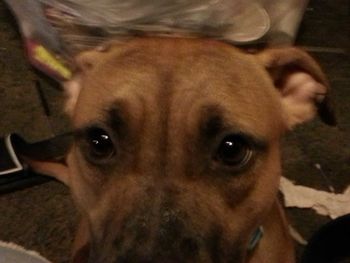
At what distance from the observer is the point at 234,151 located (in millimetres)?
1600

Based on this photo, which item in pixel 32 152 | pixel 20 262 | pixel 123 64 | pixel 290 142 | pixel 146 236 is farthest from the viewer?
pixel 290 142

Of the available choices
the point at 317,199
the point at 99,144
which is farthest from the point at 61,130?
the point at 99,144

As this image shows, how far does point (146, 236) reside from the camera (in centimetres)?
147

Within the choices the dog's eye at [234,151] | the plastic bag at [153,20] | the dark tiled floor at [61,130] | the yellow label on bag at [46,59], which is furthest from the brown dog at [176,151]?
the yellow label on bag at [46,59]

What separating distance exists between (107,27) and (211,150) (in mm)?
750

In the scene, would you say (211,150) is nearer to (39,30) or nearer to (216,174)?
(216,174)

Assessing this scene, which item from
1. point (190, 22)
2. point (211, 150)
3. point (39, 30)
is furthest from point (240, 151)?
point (39, 30)

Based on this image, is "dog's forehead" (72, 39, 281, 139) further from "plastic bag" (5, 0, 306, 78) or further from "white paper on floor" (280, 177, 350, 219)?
"white paper on floor" (280, 177, 350, 219)

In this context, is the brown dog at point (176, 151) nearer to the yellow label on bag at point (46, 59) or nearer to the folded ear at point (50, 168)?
the folded ear at point (50, 168)

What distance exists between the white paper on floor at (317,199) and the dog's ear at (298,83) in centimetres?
65

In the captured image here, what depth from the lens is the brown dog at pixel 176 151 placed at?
4.98ft

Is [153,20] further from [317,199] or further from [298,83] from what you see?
[317,199]

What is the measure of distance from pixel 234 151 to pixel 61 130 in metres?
1.30

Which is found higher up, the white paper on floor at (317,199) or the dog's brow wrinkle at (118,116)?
the dog's brow wrinkle at (118,116)
